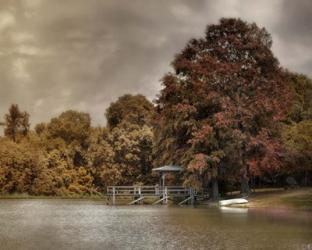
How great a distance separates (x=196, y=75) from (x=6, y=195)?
Result: 126 ft

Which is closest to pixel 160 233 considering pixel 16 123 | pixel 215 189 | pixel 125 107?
pixel 215 189

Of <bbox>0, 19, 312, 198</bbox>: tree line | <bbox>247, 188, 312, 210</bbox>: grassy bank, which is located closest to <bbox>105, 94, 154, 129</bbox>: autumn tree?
<bbox>0, 19, 312, 198</bbox>: tree line

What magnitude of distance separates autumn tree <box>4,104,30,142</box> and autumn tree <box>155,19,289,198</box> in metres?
56.2

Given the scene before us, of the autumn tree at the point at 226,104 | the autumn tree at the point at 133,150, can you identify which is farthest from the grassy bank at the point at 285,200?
the autumn tree at the point at 133,150

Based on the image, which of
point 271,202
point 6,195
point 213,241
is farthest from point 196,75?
point 6,195

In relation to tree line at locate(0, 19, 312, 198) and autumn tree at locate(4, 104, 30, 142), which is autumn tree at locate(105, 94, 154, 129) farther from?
tree line at locate(0, 19, 312, 198)

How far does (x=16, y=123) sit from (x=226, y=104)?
62.9 m

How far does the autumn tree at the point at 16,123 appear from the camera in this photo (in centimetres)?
10788

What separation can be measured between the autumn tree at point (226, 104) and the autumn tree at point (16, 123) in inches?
2211

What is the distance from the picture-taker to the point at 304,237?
25.7 meters

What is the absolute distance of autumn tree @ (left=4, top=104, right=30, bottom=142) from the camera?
108m

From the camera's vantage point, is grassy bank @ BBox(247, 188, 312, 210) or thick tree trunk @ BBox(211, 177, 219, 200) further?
thick tree trunk @ BBox(211, 177, 219, 200)

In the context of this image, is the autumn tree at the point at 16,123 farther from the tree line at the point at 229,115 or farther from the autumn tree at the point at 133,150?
the tree line at the point at 229,115

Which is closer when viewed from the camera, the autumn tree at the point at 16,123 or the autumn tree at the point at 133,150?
the autumn tree at the point at 133,150
